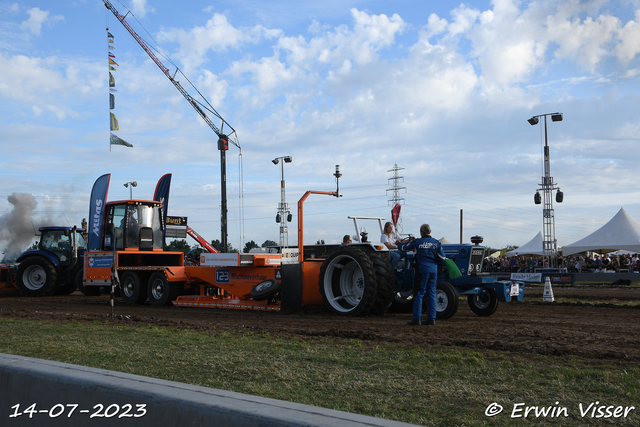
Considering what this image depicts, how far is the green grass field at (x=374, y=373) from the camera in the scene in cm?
362

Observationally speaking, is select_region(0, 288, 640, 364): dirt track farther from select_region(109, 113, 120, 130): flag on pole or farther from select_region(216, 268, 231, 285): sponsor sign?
select_region(109, 113, 120, 130): flag on pole

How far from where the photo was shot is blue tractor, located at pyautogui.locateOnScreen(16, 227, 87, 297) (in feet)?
58.7

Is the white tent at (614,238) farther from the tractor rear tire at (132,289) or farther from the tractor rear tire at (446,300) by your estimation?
the tractor rear tire at (132,289)

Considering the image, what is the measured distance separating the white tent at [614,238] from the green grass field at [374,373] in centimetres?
2709

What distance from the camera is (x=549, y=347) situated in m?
6.09

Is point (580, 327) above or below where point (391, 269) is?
below

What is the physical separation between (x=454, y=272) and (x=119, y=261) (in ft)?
30.5

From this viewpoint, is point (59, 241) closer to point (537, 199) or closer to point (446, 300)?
point (446, 300)

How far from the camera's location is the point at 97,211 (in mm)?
15078

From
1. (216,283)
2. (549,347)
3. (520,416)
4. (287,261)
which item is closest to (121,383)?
(520,416)

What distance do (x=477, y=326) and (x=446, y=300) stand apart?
121 cm

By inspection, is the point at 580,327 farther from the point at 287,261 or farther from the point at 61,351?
the point at 61,351

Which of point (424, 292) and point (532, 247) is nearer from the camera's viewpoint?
point (424, 292)

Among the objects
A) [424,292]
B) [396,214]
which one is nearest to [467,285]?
[424,292]
